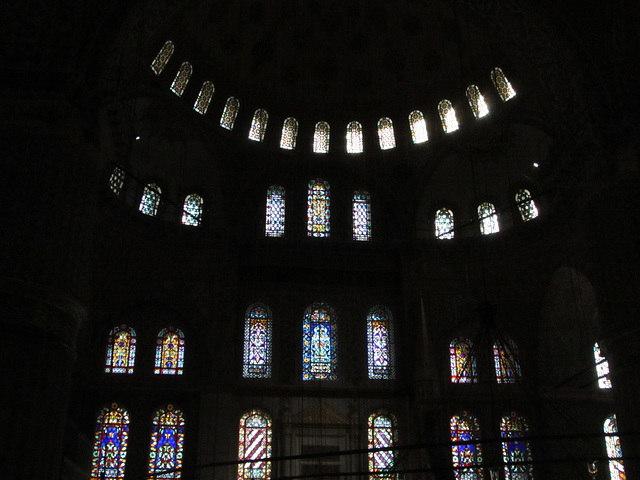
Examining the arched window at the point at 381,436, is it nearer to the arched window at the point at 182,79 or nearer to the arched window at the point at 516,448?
the arched window at the point at 516,448

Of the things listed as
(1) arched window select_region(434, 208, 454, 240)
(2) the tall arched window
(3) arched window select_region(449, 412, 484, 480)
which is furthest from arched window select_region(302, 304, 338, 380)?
(2) the tall arched window

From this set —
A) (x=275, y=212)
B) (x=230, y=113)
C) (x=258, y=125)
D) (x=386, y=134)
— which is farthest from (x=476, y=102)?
(x=230, y=113)

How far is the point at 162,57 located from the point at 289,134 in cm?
481

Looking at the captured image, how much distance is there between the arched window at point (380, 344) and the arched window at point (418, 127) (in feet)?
18.2

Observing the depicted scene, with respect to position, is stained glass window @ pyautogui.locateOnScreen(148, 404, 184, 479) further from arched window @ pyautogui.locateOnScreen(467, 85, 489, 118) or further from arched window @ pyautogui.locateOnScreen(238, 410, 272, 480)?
arched window @ pyautogui.locateOnScreen(467, 85, 489, 118)

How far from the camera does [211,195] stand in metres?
22.5

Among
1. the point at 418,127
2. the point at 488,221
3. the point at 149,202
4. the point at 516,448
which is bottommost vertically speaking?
the point at 516,448

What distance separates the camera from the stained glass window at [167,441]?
764 inches

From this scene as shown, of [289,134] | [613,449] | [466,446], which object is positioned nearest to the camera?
[613,449]

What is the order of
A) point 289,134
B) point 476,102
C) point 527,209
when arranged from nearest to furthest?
point 527,209 < point 476,102 < point 289,134

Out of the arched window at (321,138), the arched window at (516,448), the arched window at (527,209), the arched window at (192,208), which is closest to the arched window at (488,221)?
the arched window at (527,209)

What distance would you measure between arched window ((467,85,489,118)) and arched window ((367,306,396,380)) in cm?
655

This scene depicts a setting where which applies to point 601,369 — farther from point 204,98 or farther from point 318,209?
point 204,98

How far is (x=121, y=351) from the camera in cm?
2039
